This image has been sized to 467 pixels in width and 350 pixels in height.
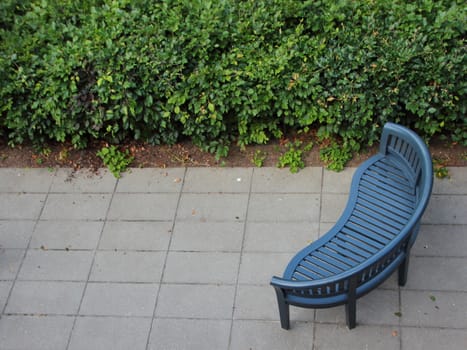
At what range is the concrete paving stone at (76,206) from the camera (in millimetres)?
6145

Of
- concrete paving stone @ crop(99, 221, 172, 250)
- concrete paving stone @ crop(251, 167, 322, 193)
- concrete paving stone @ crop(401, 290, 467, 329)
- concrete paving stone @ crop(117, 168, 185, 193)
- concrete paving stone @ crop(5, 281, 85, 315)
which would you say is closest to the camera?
concrete paving stone @ crop(401, 290, 467, 329)

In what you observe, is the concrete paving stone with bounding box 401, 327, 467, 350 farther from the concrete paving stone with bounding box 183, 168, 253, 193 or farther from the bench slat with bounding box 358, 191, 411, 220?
the concrete paving stone with bounding box 183, 168, 253, 193

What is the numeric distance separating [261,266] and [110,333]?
1.31 meters

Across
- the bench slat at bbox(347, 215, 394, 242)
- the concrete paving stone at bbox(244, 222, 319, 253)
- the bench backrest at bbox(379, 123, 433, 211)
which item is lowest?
the concrete paving stone at bbox(244, 222, 319, 253)

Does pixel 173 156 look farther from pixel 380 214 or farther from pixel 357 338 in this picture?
pixel 357 338

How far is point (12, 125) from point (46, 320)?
2.06 m

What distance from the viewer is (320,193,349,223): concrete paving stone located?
5.75 meters

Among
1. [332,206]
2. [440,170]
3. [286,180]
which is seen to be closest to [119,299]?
[286,180]

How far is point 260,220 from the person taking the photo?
5828 mm

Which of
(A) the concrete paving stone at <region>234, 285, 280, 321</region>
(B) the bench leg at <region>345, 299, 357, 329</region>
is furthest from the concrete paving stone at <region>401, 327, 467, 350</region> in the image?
(A) the concrete paving stone at <region>234, 285, 280, 321</region>

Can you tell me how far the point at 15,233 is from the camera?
6.08 meters

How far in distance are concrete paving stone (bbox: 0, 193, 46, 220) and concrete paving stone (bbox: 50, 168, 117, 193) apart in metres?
0.19

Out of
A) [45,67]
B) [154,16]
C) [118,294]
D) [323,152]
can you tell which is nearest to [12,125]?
[45,67]

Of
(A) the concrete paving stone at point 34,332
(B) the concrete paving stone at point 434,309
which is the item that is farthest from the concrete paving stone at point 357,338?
(A) the concrete paving stone at point 34,332
